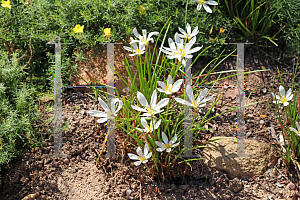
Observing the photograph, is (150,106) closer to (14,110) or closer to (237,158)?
(237,158)

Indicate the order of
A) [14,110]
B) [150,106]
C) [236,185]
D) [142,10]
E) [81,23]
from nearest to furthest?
[150,106], [236,185], [14,110], [142,10], [81,23]

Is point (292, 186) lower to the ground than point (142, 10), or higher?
lower

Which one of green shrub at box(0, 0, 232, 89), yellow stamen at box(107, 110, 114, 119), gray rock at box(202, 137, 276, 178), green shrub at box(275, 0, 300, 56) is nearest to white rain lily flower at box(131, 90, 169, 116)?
yellow stamen at box(107, 110, 114, 119)

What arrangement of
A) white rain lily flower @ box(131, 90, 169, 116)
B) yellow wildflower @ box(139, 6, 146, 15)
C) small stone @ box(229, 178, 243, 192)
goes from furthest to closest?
yellow wildflower @ box(139, 6, 146, 15) → small stone @ box(229, 178, 243, 192) → white rain lily flower @ box(131, 90, 169, 116)

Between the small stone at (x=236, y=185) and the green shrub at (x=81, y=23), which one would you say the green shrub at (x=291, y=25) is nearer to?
the green shrub at (x=81, y=23)

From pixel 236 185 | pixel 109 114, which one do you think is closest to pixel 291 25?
pixel 236 185

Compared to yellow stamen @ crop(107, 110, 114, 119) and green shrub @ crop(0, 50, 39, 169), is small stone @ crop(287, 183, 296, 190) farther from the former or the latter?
green shrub @ crop(0, 50, 39, 169)

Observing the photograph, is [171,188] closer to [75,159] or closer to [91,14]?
[75,159]

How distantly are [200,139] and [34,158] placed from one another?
1139 mm

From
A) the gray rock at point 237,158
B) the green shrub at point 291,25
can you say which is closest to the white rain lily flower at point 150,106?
the gray rock at point 237,158

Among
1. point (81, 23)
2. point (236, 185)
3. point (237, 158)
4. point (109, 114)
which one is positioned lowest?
point (236, 185)

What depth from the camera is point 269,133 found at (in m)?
2.04

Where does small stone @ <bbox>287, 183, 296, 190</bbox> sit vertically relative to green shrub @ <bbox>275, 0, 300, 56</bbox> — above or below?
below

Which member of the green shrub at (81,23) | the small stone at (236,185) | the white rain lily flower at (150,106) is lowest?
the small stone at (236,185)
